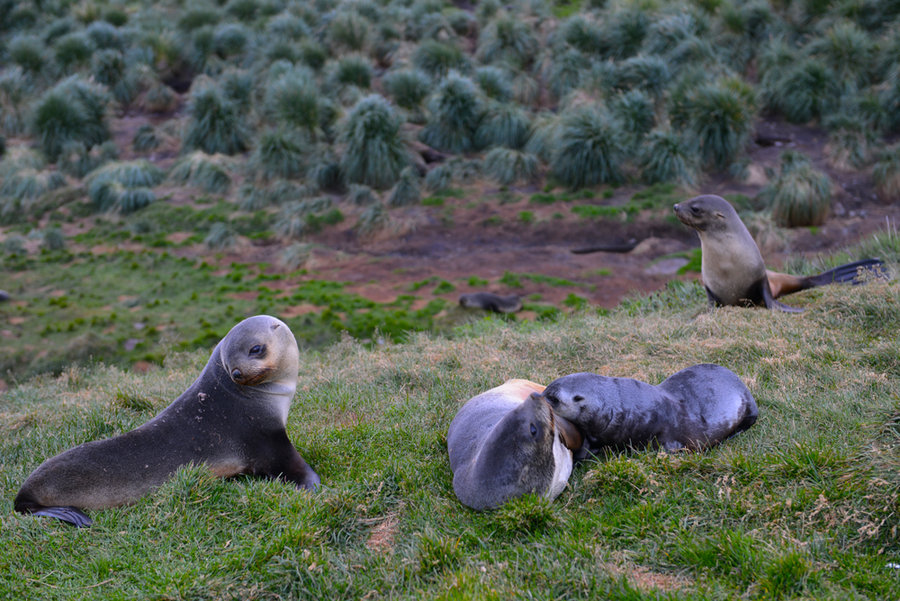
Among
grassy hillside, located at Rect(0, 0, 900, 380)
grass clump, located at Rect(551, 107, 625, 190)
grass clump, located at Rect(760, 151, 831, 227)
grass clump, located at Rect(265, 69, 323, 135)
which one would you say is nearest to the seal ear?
grassy hillside, located at Rect(0, 0, 900, 380)

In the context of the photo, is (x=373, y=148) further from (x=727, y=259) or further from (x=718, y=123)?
(x=727, y=259)

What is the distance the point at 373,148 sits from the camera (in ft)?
49.0

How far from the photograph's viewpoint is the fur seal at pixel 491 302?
10.0 m

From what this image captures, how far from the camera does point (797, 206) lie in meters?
12.5

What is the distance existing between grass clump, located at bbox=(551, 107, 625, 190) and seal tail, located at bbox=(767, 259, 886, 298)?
6.84 metres

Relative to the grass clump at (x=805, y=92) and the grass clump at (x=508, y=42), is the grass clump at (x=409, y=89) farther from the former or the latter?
the grass clump at (x=805, y=92)

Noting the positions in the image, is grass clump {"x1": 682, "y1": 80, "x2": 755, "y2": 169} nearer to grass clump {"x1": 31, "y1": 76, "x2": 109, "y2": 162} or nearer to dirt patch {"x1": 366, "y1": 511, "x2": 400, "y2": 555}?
dirt patch {"x1": 366, "y1": 511, "x2": 400, "y2": 555}

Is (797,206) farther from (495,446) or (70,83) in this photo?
(70,83)

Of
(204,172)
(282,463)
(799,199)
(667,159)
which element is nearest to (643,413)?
(282,463)

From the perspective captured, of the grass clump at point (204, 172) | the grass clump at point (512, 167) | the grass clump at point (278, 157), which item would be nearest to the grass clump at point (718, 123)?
the grass clump at point (512, 167)

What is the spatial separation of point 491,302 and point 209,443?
6312 millimetres

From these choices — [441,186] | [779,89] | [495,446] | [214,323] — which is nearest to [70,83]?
[441,186]

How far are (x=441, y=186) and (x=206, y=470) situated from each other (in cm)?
1139

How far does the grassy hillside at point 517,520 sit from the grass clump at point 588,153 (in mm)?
9232
